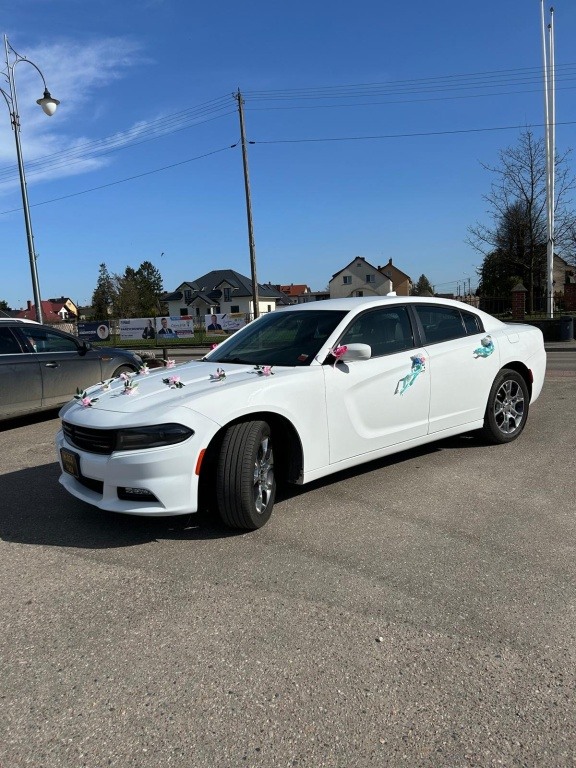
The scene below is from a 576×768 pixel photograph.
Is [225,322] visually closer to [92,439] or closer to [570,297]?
[570,297]

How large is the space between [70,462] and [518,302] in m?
27.3

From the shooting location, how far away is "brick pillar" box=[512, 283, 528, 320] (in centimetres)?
2738

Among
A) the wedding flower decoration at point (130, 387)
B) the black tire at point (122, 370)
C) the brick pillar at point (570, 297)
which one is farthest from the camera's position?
the brick pillar at point (570, 297)

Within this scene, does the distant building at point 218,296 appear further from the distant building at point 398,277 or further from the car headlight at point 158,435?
the car headlight at point 158,435

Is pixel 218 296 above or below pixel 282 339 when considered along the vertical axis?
above

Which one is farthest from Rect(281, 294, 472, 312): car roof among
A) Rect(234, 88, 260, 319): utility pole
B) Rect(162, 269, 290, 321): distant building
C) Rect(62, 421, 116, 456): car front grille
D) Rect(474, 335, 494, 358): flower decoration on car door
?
Rect(162, 269, 290, 321): distant building

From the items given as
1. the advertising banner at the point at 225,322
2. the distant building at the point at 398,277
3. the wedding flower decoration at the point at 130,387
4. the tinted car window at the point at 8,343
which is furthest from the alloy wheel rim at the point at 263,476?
the distant building at the point at 398,277

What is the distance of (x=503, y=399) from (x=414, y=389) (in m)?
1.57

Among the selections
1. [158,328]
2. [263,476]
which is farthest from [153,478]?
[158,328]

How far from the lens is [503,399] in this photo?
584 cm

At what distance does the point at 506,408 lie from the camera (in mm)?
5871

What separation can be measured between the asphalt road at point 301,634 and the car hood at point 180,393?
859 millimetres

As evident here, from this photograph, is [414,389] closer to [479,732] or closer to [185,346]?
[479,732]

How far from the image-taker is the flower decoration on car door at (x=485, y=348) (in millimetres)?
5416
